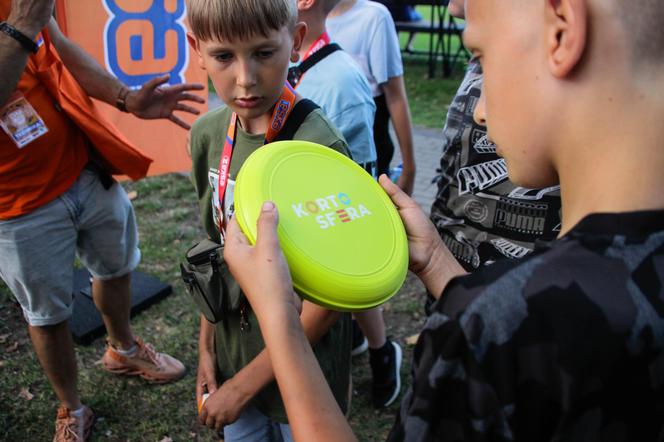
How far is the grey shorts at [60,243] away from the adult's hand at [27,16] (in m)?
0.75

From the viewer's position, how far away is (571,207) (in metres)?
0.88

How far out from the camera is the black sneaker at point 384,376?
3227 mm

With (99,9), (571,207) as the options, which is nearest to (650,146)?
(571,207)

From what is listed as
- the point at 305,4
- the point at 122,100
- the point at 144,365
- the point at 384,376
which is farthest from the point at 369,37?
the point at 144,365

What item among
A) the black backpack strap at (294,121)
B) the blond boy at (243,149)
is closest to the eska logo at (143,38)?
the blond boy at (243,149)

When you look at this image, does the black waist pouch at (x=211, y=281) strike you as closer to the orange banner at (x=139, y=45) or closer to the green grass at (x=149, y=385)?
the green grass at (x=149, y=385)

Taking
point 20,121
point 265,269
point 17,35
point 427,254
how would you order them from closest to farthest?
1. point 265,269
2. point 427,254
3. point 17,35
4. point 20,121

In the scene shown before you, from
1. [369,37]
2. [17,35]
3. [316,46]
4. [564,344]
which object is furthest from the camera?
[369,37]

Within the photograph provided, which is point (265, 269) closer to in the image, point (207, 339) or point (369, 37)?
point (207, 339)

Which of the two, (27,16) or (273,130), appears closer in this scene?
(273,130)

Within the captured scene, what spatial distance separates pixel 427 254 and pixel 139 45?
335 cm

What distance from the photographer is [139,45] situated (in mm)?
4023

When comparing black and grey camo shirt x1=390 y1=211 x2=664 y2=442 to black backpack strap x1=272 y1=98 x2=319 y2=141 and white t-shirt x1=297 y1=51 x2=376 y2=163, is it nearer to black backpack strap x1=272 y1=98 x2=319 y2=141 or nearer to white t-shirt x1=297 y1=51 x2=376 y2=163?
black backpack strap x1=272 y1=98 x2=319 y2=141

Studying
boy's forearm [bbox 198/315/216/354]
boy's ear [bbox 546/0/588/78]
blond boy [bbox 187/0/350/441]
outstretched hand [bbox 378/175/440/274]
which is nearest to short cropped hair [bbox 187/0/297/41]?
blond boy [bbox 187/0/350/441]
